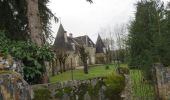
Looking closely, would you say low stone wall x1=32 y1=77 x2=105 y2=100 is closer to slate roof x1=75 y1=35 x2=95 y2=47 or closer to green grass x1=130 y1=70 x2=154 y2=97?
green grass x1=130 y1=70 x2=154 y2=97

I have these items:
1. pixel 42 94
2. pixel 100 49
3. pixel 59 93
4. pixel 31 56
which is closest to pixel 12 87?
pixel 42 94

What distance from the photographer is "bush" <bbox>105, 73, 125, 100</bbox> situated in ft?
29.1

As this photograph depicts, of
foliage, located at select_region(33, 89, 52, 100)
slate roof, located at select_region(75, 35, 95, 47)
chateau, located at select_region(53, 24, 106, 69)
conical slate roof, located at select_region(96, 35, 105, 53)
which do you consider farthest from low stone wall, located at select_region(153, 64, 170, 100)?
conical slate roof, located at select_region(96, 35, 105, 53)

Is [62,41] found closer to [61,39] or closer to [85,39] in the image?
[61,39]

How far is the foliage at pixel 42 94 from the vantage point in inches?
292

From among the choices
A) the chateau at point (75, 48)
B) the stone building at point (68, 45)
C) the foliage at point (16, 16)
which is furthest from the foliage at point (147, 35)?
the stone building at point (68, 45)

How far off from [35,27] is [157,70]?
5.08 meters

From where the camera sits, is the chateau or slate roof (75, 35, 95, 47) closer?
the chateau

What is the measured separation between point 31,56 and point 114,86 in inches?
125

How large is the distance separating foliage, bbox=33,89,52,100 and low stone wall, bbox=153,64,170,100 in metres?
5.16

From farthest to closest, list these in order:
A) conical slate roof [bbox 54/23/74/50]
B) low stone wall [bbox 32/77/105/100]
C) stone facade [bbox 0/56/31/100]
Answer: conical slate roof [bbox 54/23/74/50]
low stone wall [bbox 32/77/105/100]
stone facade [bbox 0/56/31/100]

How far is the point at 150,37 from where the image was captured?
1672 cm

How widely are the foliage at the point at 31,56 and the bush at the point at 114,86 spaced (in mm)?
2697

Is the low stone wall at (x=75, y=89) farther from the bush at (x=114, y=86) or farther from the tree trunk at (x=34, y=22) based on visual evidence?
the tree trunk at (x=34, y=22)
